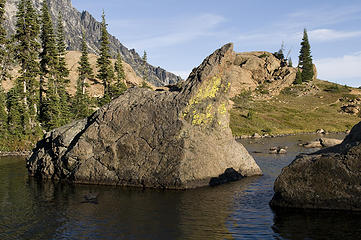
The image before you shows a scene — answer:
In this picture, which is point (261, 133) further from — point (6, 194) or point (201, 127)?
point (6, 194)

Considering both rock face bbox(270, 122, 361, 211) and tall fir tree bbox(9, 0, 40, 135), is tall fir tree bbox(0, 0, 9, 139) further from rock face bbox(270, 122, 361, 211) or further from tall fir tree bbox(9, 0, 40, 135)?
rock face bbox(270, 122, 361, 211)

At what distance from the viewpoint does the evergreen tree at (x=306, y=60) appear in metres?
170

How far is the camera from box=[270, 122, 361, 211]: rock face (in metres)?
17.6

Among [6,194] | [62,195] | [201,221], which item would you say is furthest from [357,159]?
[6,194]

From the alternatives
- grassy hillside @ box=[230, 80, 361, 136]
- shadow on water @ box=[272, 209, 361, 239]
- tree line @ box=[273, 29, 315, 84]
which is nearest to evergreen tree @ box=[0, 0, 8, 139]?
shadow on water @ box=[272, 209, 361, 239]

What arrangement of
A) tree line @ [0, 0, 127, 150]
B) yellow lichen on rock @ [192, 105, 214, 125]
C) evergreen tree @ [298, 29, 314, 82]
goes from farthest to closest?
evergreen tree @ [298, 29, 314, 82] → tree line @ [0, 0, 127, 150] → yellow lichen on rock @ [192, 105, 214, 125]

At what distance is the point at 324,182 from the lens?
18.0m

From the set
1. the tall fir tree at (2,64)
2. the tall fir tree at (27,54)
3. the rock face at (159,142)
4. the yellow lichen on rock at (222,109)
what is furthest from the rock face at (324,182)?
the tall fir tree at (27,54)

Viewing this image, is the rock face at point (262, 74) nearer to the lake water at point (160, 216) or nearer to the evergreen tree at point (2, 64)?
the evergreen tree at point (2, 64)

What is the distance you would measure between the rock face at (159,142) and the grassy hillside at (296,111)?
5687 cm

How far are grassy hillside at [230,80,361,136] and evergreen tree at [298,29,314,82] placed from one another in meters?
6.61

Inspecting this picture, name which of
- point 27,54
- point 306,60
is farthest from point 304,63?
point 27,54

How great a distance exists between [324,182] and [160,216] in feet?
31.3

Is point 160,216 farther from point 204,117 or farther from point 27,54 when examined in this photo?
point 27,54
